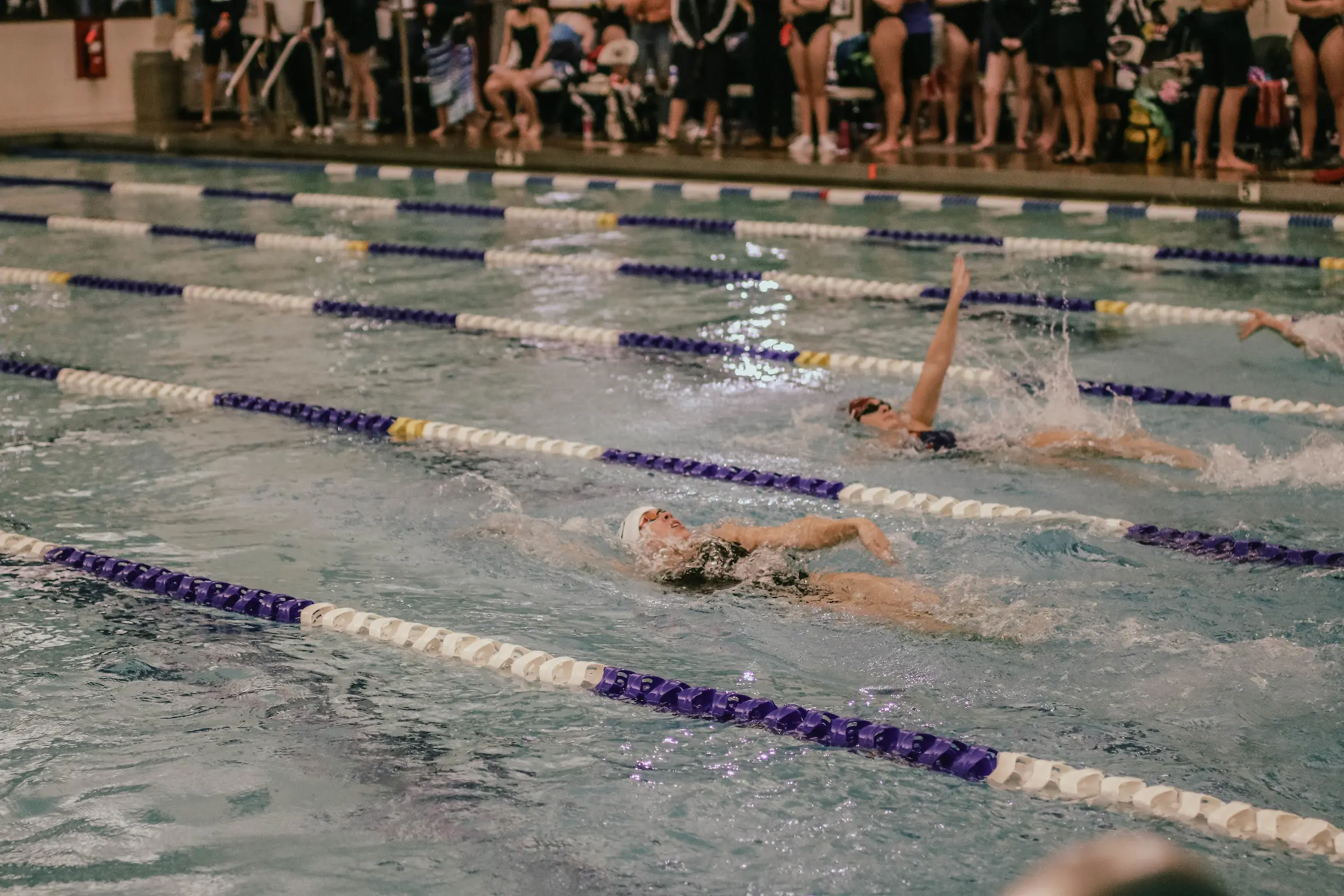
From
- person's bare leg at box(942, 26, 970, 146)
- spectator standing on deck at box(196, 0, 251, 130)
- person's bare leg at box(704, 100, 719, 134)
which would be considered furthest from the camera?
spectator standing on deck at box(196, 0, 251, 130)

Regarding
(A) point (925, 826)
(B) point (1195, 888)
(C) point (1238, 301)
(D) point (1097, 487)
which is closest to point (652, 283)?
(C) point (1238, 301)

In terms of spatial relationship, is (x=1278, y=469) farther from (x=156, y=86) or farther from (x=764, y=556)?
(x=156, y=86)

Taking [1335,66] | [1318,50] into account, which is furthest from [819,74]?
[1335,66]

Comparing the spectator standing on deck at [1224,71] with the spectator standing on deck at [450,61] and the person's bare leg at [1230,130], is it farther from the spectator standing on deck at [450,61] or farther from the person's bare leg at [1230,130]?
the spectator standing on deck at [450,61]

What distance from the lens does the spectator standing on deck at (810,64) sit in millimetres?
11258

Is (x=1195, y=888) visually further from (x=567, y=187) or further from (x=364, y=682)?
(x=567, y=187)

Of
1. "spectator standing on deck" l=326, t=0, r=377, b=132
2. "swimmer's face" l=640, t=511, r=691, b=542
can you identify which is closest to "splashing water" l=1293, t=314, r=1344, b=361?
"swimmer's face" l=640, t=511, r=691, b=542

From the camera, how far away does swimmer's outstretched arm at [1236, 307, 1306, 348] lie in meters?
5.99

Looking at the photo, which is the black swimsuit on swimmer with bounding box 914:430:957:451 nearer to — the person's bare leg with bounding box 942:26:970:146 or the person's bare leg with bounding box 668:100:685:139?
the person's bare leg with bounding box 942:26:970:146

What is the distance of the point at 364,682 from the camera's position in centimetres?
379

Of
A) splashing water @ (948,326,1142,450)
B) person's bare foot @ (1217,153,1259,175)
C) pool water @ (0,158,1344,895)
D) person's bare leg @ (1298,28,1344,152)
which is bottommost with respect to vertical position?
pool water @ (0,158,1344,895)

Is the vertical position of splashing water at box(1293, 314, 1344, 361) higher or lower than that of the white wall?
lower

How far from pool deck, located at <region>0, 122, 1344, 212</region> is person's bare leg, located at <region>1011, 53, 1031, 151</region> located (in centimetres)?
17

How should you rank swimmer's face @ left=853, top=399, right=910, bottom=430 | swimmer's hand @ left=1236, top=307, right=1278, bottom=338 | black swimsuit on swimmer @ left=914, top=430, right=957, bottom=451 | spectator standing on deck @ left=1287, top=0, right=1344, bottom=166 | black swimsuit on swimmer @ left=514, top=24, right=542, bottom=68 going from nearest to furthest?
black swimsuit on swimmer @ left=914, top=430, right=957, bottom=451 < swimmer's face @ left=853, top=399, right=910, bottom=430 < swimmer's hand @ left=1236, top=307, right=1278, bottom=338 < spectator standing on deck @ left=1287, top=0, right=1344, bottom=166 < black swimsuit on swimmer @ left=514, top=24, right=542, bottom=68
